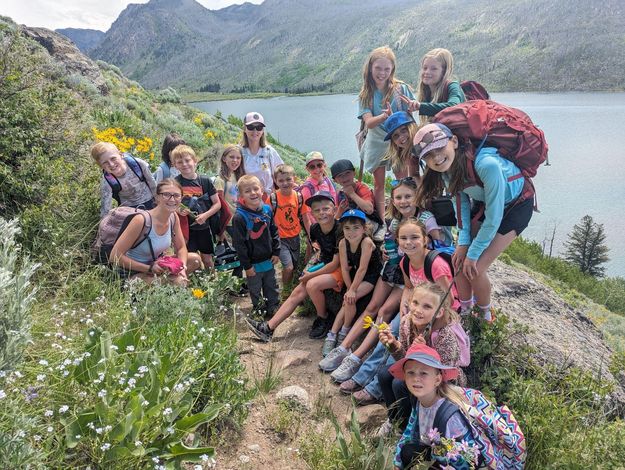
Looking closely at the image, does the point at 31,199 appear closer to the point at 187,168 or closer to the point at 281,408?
the point at 187,168

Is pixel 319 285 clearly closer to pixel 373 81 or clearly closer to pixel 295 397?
pixel 295 397

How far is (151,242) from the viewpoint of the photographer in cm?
369

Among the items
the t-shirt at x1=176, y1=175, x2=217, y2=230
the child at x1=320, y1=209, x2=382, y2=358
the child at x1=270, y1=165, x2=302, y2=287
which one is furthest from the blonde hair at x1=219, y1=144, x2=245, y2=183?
the child at x1=320, y1=209, x2=382, y2=358

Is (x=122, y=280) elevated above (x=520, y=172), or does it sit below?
below

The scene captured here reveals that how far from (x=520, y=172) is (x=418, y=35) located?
180 metres

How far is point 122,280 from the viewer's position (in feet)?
11.4

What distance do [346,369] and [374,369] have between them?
251 millimetres

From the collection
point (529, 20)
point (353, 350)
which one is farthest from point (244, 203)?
point (529, 20)

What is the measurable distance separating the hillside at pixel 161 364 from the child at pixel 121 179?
1.08 feet

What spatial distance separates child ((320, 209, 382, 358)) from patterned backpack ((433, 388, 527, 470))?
1.48 meters

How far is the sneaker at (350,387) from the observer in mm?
3207

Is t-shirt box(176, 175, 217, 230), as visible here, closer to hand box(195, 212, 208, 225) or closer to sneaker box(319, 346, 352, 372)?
hand box(195, 212, 208, 225)

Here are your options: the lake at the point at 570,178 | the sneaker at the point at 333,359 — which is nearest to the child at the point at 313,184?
the sneaker at the point at 333,359

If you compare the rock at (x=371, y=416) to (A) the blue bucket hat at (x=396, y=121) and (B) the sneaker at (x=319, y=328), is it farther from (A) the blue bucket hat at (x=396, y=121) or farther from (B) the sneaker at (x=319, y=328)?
(A) the blue bucket hat at (x=396, y=121)
